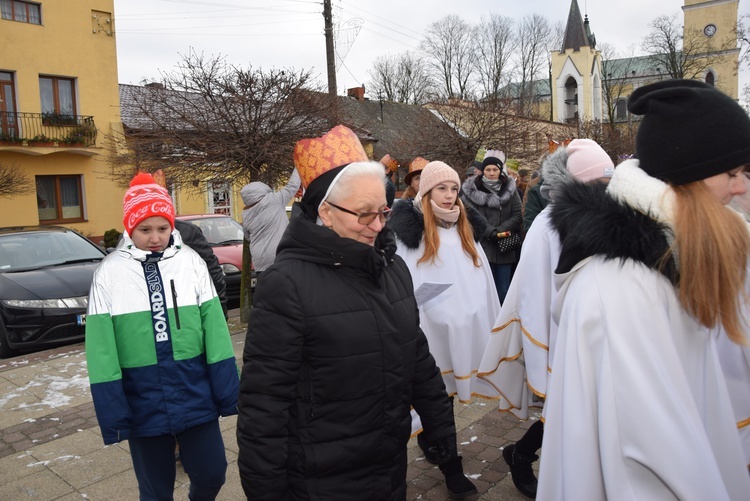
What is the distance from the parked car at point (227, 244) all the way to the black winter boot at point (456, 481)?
7046mm

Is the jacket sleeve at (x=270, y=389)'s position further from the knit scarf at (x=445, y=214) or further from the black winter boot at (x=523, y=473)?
the knit scarf at (x=445, y=214)

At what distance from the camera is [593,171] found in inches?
142

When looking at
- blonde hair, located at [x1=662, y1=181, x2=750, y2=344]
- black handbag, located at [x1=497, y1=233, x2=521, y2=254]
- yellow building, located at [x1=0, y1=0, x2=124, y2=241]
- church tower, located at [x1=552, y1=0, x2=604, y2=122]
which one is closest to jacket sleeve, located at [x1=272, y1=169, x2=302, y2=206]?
black handbag, located at [x1=497, y1=233, x2=521, y2=254]

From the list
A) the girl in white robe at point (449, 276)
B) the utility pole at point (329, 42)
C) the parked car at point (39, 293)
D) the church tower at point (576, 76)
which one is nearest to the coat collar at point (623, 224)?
the girl in white robe at point (449, 276)

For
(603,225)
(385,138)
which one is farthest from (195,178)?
(385,138)

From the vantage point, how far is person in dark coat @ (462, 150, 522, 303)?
20.8 feet

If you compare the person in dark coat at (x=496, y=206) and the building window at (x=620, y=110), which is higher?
the building window at (x=620, y=110)

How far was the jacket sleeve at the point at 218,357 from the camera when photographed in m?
3.00

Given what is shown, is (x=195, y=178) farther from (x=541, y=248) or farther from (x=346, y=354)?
(x=346, y=354)

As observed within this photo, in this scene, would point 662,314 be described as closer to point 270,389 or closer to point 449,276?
point 270,389

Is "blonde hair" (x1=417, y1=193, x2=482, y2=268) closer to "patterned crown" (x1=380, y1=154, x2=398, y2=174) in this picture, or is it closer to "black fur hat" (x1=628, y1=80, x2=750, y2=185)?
"patterned crown" (x1=380, y1=154, x2=398, y2=174)

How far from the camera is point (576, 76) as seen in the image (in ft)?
178

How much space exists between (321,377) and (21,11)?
26.6m

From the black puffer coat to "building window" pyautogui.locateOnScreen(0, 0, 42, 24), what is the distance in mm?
26098
